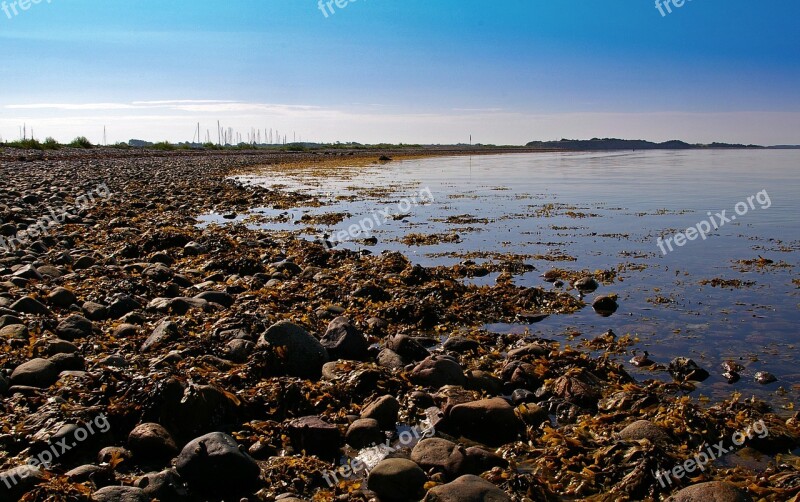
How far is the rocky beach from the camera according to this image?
415cm

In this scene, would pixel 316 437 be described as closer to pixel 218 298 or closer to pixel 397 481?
pixel 397 481

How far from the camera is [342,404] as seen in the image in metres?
5.46

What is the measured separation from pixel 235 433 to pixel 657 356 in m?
4.68

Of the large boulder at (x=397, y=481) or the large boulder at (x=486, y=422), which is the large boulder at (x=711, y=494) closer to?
the large boulder at (x=486, y=422)

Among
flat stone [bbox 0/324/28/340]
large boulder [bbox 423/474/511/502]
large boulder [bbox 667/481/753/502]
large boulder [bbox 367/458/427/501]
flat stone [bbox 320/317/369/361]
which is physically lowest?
large boulder [bbox 367/458/427/501]

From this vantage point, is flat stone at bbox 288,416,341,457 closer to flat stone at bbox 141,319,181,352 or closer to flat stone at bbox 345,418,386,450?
flat stone at bbox 345,418,386,450

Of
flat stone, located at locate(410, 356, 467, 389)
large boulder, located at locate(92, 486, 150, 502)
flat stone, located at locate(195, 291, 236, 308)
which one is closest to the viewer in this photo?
large boulder, located at locate(92, 486, 150, 502)

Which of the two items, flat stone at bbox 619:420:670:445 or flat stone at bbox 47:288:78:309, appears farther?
flat stone at bbox 47:288:78:309

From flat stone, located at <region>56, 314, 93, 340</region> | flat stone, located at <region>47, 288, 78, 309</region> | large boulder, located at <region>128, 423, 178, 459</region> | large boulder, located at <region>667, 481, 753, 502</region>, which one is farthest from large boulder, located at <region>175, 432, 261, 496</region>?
flat stone, located at <region>47, 288, 78, 309</region>

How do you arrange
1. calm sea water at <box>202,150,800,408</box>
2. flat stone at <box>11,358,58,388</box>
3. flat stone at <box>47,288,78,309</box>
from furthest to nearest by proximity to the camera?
flat stone at <box>47,288,78,309</box>, calm sea water at <box>202,150,800,408</box>, flat stone at <box>11,358,58,388</box>

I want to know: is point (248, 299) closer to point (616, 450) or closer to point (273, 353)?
point (273, 353)

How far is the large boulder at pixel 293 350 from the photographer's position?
603 centimetres

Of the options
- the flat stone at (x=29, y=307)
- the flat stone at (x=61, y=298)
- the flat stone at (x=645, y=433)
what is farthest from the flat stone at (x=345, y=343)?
the flat stone at (x=61, y=298)

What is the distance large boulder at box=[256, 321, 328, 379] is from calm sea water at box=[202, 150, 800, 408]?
2693 mm
